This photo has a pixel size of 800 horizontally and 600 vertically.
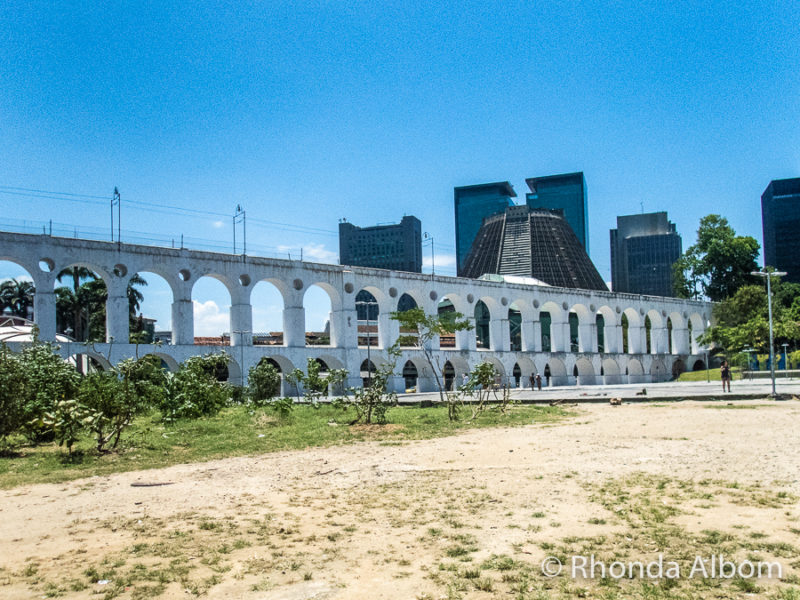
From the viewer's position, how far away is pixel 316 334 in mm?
71250

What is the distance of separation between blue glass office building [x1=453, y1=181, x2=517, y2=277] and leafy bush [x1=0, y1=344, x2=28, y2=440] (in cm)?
13228

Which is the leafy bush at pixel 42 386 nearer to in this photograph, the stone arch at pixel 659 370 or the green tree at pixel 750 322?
the green tree at pixel 750 322

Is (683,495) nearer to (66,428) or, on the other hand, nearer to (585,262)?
(66,428)

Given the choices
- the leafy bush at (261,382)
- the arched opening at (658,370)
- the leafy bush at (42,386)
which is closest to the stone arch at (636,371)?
the arched opening at (658,370)

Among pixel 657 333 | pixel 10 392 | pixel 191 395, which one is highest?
pixel 657 333

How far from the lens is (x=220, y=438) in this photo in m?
14.2

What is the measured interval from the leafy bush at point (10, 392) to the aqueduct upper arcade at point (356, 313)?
6.70 m

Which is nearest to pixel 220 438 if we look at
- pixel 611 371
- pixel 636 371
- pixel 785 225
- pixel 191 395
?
pixel 191 395

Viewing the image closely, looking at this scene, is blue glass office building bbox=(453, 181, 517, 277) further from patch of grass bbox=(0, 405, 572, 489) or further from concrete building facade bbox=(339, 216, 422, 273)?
patch of grass bbox=(0, 405, 572, 489)

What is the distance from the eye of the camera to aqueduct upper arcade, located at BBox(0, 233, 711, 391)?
31.2 m

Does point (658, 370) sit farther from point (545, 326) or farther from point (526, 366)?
point (526, 366)

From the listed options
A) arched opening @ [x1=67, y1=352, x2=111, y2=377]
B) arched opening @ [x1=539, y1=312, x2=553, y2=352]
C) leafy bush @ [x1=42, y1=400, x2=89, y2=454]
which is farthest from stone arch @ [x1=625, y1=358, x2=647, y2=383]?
leafy bush @ [x1=42, y1=400, x2=89, y2=454]

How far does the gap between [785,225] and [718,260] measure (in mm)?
58837

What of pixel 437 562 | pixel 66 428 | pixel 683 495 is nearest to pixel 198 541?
pixel 437 562
